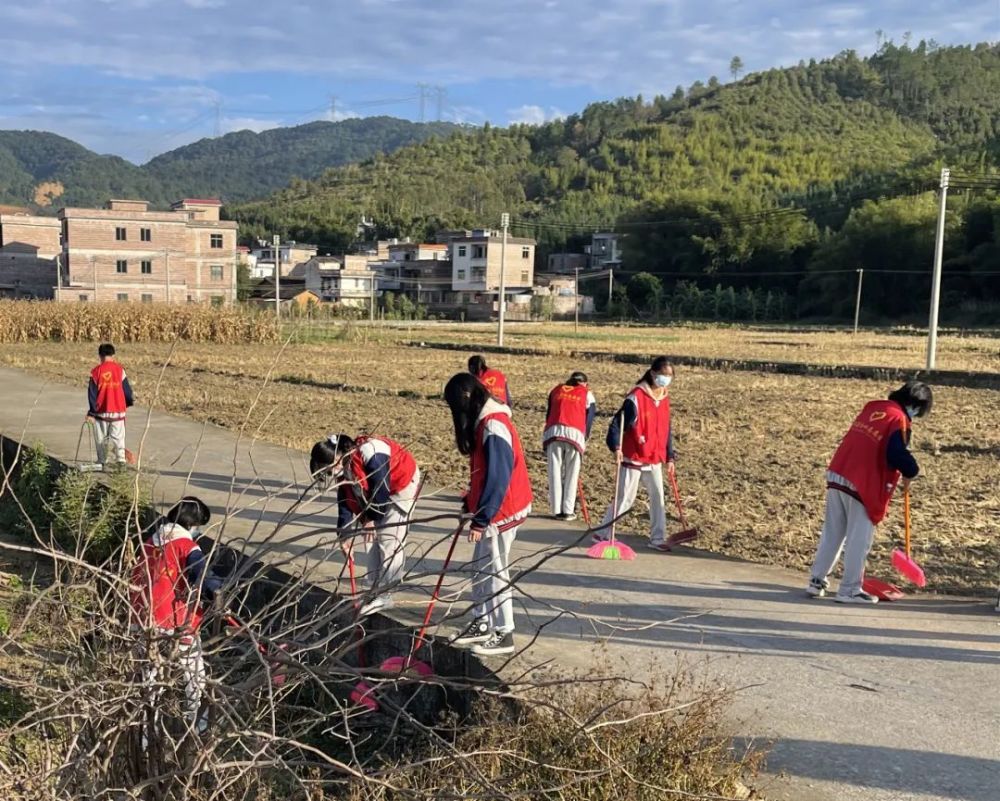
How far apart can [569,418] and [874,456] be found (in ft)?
9.91

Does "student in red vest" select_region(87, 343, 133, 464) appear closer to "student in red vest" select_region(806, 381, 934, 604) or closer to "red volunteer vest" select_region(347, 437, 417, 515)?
"red volunteer vest" select_region(347, 437, 417, 515)

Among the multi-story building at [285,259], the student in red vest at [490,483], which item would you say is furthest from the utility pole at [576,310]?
the student in red vest at [490,483]

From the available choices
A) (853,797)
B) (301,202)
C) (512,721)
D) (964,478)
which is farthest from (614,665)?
(301,202)

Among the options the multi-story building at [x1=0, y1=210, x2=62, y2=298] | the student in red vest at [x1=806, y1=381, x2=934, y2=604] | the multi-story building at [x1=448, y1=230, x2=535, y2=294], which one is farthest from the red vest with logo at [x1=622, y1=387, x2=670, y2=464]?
the multi-story building at [x1=448, y1=230, x2=535, y2=294]

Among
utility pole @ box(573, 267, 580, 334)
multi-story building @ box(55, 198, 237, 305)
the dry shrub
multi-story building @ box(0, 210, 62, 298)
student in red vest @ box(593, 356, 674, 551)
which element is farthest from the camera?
multi-story building @ box(0, 210, 62, 298)

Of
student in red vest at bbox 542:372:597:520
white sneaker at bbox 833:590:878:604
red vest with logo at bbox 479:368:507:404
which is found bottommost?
white sneaker at bbox 833:590:878:604

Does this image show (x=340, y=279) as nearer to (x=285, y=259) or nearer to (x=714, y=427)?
(x=285, y=259)

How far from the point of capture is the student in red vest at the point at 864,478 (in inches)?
235

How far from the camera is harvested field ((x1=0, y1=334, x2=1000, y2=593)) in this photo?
788cm

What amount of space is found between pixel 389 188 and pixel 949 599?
151105mm

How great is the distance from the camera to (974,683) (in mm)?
4898

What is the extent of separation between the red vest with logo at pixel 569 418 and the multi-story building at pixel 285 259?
86.2 meters

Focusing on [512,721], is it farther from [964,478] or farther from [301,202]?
[301,202]

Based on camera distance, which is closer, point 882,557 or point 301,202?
point 882,557
